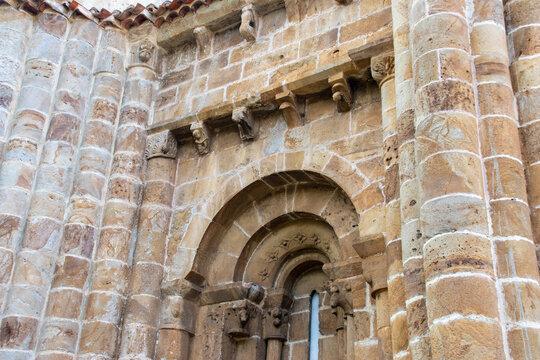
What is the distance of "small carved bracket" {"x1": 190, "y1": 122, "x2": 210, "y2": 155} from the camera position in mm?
7598

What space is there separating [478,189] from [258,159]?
295cm

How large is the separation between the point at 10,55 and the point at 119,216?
212 cm

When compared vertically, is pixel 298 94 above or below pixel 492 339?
above

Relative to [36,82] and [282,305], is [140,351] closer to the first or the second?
[282,305]

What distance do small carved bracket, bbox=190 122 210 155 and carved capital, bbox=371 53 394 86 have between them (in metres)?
2.03

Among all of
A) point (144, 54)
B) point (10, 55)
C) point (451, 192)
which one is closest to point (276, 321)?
point (451, 192)

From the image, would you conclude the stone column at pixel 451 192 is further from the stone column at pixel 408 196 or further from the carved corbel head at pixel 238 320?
the carved corbel head at pixel 238 320

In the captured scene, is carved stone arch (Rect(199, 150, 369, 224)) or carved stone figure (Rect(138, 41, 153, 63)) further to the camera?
carved stone figure (Rect(138, 41, 153, 63))

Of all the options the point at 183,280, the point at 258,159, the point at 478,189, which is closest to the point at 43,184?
the point at 183,280

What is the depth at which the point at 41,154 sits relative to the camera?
7.49 m

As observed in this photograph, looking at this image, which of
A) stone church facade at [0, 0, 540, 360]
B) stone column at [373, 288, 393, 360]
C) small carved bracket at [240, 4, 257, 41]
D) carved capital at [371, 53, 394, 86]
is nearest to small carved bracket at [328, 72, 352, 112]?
stone church facade at [0, 0, 540, 360]

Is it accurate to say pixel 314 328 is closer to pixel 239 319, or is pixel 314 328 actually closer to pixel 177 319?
pixel 239 319

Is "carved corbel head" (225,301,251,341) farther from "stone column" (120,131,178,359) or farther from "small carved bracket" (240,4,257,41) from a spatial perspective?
"small carved bracket" (240,4,257,41)

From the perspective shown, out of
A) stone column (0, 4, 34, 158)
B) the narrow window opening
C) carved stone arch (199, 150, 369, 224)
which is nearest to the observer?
carved stone arch (199, 150, 369, 224)
